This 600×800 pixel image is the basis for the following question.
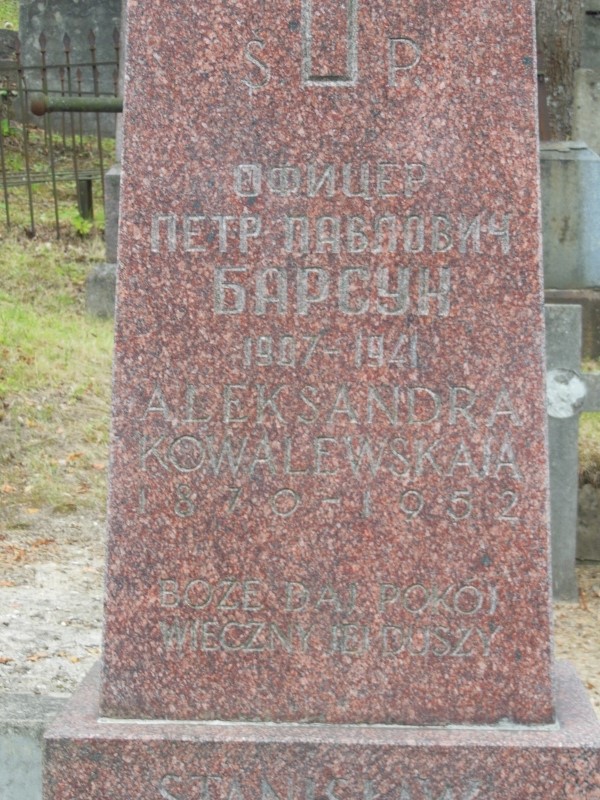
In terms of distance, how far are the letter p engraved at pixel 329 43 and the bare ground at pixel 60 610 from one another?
2360 millimetres

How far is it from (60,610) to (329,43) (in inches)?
118

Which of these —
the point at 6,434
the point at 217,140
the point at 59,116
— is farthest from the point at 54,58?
the point at 217,140

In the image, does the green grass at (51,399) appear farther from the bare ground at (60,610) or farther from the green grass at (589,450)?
the green grass at (589,450)

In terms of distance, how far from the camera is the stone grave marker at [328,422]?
2756 mm

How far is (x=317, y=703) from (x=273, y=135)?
1.28m

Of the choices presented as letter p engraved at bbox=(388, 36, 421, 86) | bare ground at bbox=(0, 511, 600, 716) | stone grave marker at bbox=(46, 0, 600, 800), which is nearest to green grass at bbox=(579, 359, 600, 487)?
bare ground at bbox=(0, 511, 600, 716)

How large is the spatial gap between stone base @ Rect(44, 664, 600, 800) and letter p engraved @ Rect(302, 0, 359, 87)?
4.77 ft

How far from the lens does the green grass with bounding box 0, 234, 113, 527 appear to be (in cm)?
642

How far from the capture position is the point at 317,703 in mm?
2842

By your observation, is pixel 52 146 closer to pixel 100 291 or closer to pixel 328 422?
pixel 100 291

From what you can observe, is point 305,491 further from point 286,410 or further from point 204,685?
point 204,685

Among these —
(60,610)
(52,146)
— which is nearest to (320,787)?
(60,610)

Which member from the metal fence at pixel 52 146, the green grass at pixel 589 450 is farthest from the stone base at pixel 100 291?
the green grass at pixel 589 450

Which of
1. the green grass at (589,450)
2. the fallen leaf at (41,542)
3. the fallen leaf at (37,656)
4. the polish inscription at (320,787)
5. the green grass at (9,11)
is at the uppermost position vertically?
the green grass at (9,11)
